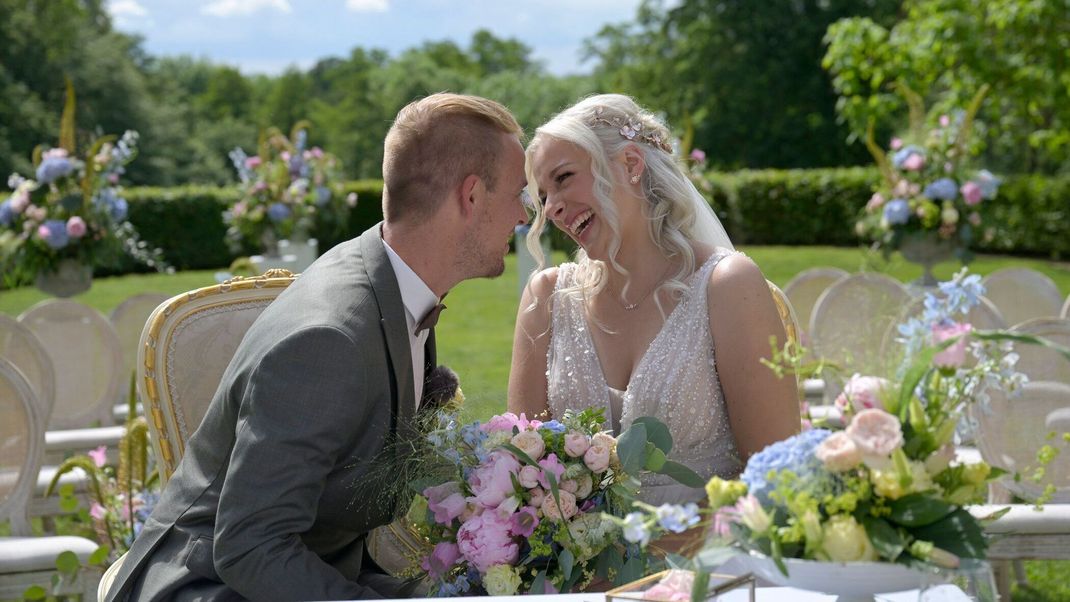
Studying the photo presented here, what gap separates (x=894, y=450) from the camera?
4.90 feet

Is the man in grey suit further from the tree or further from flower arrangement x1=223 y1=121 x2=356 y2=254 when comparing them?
the tree

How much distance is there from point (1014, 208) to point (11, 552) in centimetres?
1782

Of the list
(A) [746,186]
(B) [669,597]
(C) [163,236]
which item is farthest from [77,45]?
(B) [669,597]

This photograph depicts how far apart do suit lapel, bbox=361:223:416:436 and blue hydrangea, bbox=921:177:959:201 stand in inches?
196

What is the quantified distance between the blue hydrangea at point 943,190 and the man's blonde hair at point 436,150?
15.8ft

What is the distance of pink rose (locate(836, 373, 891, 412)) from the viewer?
5.19ft

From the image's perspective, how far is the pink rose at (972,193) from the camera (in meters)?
6.62

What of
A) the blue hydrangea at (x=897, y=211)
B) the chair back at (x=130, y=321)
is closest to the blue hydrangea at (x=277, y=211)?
the chair back at (x=130, y=321)

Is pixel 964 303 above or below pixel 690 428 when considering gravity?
above

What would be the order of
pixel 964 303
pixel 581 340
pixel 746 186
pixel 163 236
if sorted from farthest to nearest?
pixel 746 186, pixel 163 236, pixel 581 340, pixel 964 303

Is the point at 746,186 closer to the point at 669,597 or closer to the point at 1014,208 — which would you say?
the point at 1014,208

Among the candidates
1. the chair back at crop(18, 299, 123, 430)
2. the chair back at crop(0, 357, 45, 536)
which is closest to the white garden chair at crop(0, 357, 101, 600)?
the chair back at crop(0, 357, 45, 536)

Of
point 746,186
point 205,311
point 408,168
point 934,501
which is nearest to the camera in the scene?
point 934,501

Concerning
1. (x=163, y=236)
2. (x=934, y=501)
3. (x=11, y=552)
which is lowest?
(x=163, y=236)
